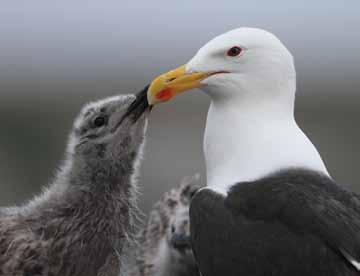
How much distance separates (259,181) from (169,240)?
1.97 feet

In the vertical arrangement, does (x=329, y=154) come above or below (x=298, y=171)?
below

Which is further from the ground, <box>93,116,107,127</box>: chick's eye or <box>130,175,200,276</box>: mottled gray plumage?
<box>93,116,107,127</box>: chick's eye

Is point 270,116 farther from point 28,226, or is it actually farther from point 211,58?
point 28,226

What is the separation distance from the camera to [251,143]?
6293 mm

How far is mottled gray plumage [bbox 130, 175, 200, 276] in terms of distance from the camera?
20.7 ft

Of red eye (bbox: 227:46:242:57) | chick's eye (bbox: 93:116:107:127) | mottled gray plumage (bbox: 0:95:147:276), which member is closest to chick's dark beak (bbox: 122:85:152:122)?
mottled gray plumage (bbox: 0:95:147:276)

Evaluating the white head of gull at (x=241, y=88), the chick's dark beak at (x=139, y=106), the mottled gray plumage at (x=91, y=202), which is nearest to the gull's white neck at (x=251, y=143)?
the white head of gull at (x=241, y=88)

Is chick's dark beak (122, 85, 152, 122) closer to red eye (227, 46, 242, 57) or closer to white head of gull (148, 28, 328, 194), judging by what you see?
white head of gull (148, 28, 328, 194)

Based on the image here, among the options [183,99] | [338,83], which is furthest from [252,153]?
[338,83]

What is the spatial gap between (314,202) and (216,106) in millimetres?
912

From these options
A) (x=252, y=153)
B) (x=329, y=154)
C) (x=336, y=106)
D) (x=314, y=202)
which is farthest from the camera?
(x=336, y=106)

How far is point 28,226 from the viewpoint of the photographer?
639 cm

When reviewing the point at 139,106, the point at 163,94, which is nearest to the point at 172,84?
the point at 163,94

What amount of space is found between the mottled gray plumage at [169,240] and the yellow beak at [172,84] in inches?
21.7
